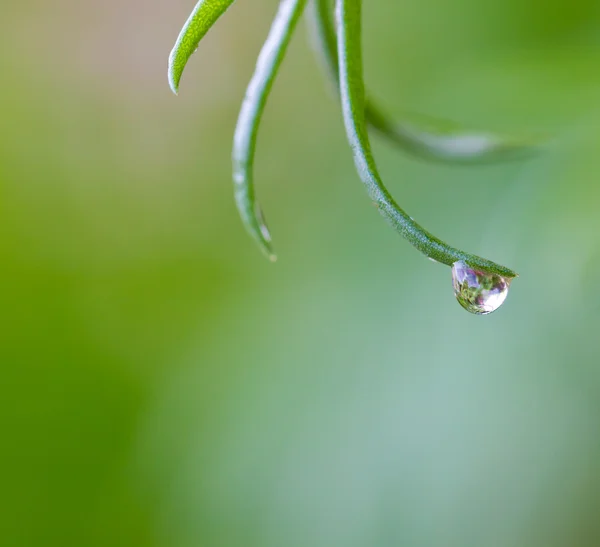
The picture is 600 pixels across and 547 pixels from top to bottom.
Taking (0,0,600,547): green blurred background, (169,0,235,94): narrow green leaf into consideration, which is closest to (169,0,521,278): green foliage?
(169,0,235,94): narrow green leaf

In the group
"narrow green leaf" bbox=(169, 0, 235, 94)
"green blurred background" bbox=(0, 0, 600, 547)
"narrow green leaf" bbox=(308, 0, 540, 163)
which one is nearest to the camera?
"narrow green leaf" bbox=(169, 0, 235, 94)

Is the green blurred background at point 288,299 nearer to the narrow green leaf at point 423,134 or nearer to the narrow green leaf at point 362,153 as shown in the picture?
the narrow green leaf at point 423,134

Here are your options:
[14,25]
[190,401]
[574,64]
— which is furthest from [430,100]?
[14,25]

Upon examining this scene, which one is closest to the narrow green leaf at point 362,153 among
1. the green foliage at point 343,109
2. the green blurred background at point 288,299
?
the green foliage at point 343,109

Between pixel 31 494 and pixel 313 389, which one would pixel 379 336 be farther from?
pixel 31 494

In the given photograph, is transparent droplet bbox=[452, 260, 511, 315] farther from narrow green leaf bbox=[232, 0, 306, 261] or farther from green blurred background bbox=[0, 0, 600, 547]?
green blurred background bbox=[0, 0, 600, 547]

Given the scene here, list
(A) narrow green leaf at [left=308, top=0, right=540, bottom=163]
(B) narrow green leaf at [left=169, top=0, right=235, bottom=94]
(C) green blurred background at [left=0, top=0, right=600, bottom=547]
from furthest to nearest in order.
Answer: (C) green blurred background at [left=0, top=0, right=600, bottom=547]
(A) narrow green leaf at [left=308, top=0, right=540, bottom=163]
(B) narrow green leaf at [left=169, top=0, right=235, bottom=94]

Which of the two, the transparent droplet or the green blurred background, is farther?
the green blurred background
